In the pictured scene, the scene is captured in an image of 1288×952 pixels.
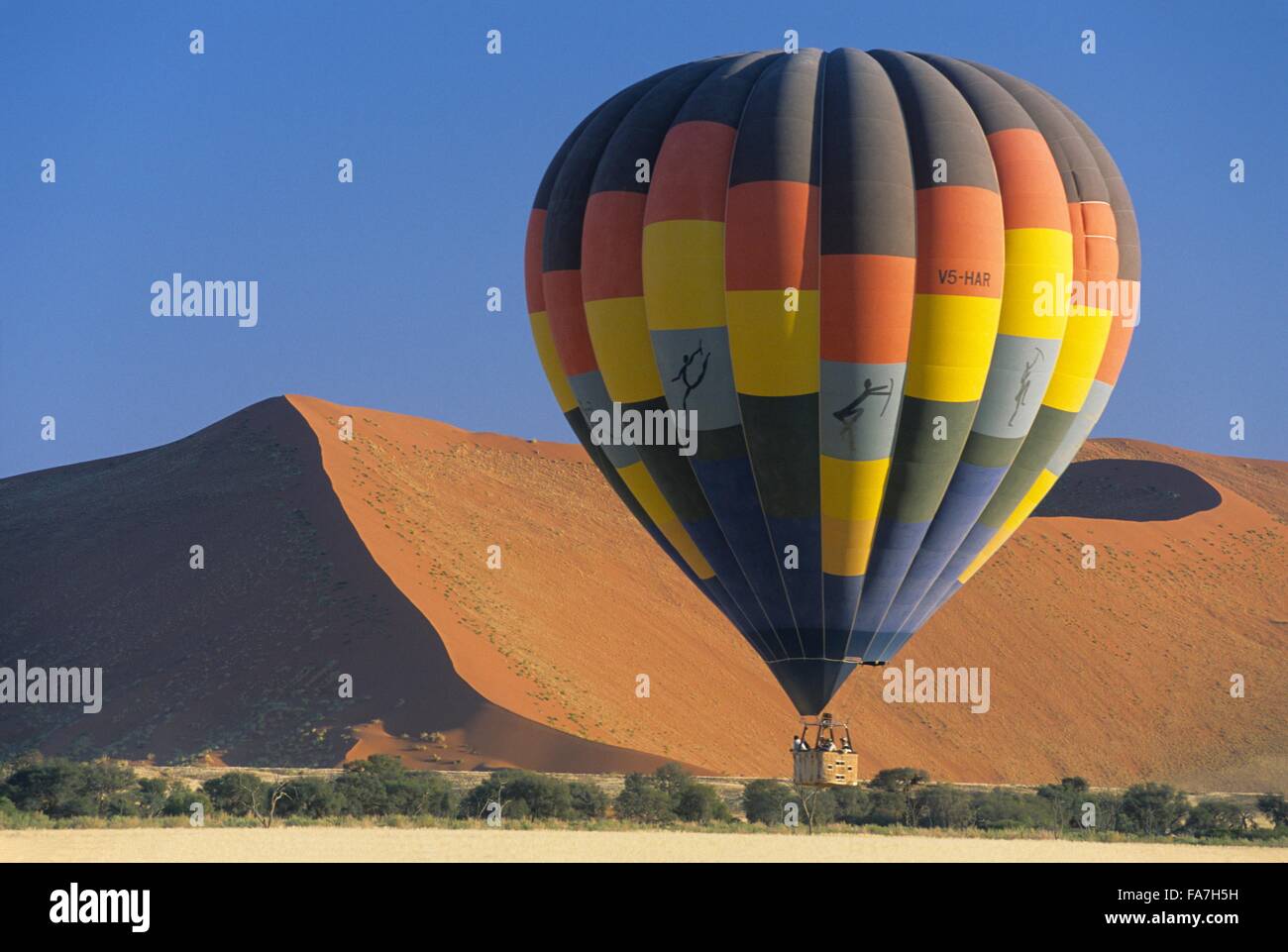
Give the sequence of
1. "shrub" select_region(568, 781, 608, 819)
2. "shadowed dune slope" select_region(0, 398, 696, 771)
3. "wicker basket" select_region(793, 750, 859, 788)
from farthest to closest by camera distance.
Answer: "shadowed dune slope" select_region(0, 398, 696, 771), "shrub" select_region(568, 781, 608, 819), "wicker basket" select_region(793, 750, 859, 788)

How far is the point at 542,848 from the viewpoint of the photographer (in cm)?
2789

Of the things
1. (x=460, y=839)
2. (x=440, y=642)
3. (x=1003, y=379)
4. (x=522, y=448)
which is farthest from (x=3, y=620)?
(x=1003, y=379)

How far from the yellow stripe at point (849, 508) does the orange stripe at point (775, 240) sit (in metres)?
2.97

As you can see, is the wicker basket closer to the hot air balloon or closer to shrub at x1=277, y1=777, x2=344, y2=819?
the hot air balloon

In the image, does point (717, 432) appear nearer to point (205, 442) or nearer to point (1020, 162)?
point (1020, 162)

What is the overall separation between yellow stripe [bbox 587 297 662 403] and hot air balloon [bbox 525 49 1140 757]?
0.13 ft

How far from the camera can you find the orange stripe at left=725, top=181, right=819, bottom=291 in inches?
1118

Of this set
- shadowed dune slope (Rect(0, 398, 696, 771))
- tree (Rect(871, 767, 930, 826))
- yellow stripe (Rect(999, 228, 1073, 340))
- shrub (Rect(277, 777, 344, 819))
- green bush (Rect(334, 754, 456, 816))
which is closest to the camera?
yellow stripe (Rect(999, 228, 1073, 340))

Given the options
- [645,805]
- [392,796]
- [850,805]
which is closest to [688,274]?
[645,805]

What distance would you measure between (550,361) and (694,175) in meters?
5.05

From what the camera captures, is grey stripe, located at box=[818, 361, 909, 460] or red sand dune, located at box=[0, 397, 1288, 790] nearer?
grey stripe, located at box=[818, 361, 909, 460]

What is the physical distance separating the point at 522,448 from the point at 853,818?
194 ft

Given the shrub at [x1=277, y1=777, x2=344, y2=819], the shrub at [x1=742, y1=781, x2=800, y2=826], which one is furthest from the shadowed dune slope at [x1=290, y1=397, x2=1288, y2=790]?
the shrub at [x1=277, y1=777, x2=344, y2=819]

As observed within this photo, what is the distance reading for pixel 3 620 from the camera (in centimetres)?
7662
